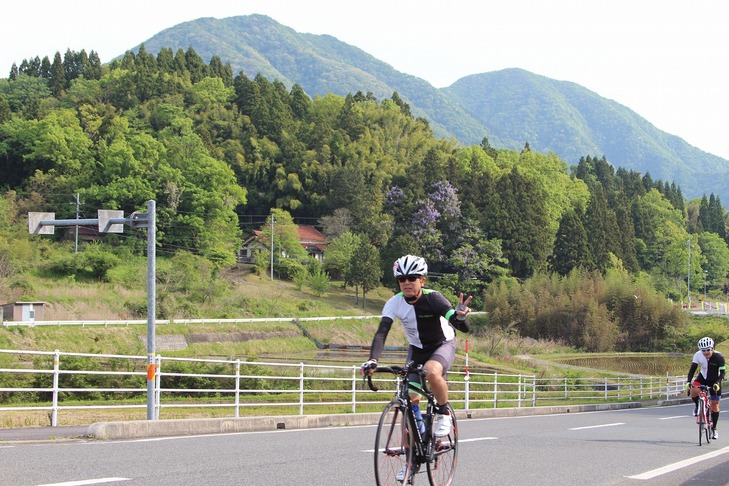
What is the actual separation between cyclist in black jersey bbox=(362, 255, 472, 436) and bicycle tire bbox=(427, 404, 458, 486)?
4.3 inches

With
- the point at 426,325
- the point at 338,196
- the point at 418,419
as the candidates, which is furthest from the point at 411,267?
the point at 338,196

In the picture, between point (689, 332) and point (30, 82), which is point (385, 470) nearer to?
point (689, 332)

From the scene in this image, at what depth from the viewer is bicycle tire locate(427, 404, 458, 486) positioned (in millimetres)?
7371

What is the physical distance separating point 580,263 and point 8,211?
203ft

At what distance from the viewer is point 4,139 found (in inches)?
4311

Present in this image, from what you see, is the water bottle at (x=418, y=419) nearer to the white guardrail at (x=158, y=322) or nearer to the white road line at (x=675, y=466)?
the white road line at (x=675, y=466)

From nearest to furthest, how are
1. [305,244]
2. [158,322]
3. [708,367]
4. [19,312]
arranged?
1. [708,367]
2. [19,312]
3. [158,322]
4. [305,244]

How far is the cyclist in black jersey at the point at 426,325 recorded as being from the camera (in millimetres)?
7246

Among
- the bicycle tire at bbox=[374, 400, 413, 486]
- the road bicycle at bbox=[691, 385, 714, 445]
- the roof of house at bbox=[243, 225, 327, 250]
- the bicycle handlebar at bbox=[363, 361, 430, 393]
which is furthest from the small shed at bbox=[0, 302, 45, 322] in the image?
the roof of house at bbox=[243, 225, 327, 250]

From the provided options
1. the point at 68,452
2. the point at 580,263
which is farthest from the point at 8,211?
the point at 68,452

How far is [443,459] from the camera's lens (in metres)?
7.56

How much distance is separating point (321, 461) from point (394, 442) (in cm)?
331

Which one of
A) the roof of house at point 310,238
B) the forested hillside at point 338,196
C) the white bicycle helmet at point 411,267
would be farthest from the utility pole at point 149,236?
the roof of house at point 310,238

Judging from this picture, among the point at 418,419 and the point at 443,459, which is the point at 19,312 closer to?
the point at 443,459
